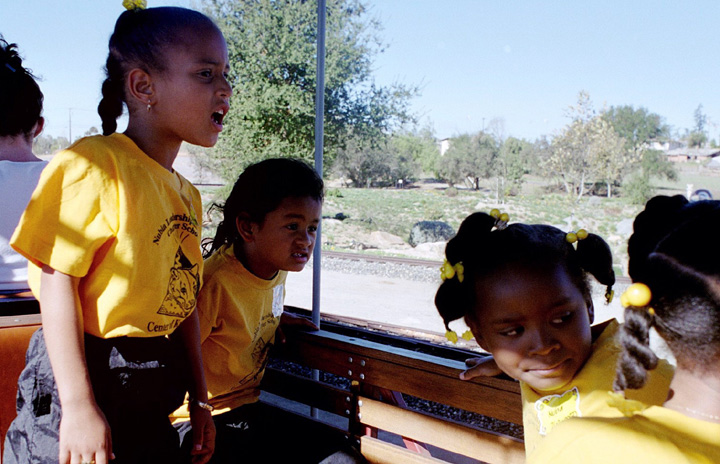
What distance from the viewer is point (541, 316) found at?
1.36m

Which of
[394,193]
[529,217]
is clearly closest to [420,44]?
[394,193]

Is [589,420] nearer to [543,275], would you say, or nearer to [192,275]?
[543,275]

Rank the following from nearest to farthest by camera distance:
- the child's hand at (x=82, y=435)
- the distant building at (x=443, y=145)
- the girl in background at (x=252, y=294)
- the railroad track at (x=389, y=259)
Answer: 1. the child's hand at (x=82, y=435)
2. the girl in background at (x=252, y=294)
3. the railroad track at (x=389, y=259)
4. the distant building at (x=443, y=145)

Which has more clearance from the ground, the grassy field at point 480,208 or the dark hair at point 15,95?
the dark hair at point 15,95

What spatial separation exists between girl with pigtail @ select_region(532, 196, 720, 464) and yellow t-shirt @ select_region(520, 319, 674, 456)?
0.33 metres

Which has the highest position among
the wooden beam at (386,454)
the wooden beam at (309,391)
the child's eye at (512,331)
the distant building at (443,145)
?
the distant building at (443,145)

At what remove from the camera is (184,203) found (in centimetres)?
150

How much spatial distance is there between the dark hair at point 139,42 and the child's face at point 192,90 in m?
0.02

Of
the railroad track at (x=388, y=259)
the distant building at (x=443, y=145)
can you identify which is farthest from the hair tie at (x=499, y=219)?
the distant building at (x=443, y=145)

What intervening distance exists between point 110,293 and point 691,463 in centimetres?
118

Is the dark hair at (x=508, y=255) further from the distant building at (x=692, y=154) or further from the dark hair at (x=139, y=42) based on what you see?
the distant building at (x=692, y=154)

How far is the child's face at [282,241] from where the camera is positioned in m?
2.02

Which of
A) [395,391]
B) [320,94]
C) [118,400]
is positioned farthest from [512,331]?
→ [320,94]

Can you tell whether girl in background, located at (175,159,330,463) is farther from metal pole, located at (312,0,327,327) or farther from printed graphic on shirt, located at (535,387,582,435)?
printed graphic on shirt, located at (535,387,582,435)
